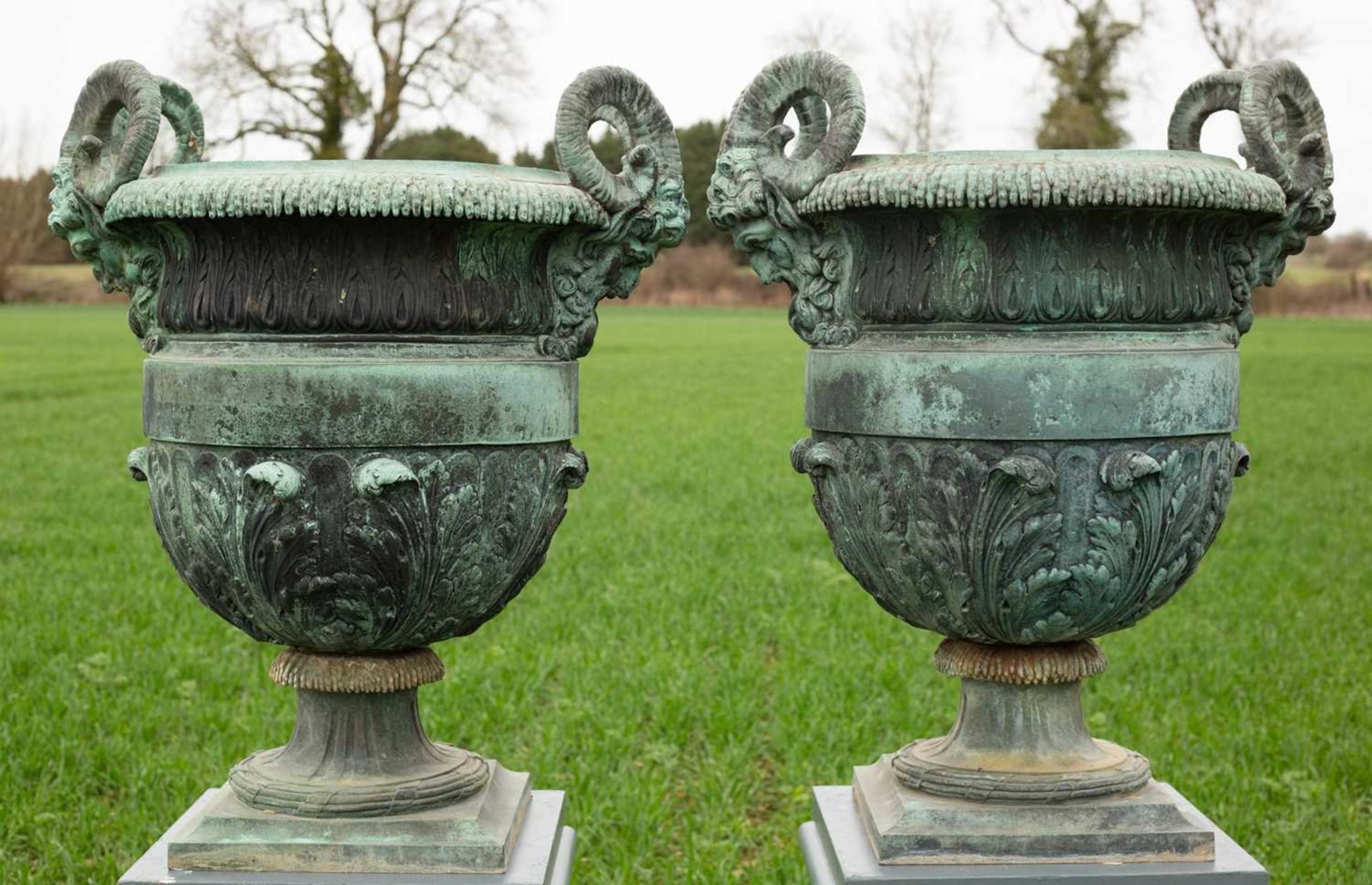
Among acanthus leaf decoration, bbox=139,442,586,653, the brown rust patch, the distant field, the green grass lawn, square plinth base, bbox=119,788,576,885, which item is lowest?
the green grass lawn

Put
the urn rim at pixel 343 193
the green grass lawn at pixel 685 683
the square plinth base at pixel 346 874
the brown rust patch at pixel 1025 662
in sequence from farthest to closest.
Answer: the green grass lawn at pixel 685 683, the brown rust patch at pixel 1025 662, the square plinth base at pixel 346 874, the urn rim at pixel 343 193

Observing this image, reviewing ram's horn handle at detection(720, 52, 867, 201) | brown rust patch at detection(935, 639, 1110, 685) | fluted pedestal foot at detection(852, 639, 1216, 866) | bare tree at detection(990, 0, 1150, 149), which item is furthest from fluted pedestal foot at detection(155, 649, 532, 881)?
bare tree at detection(990, 0, 1150, 149)

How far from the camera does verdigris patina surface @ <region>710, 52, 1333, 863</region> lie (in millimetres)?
2436

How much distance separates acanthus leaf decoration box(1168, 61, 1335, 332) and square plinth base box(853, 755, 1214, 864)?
2.98 ft

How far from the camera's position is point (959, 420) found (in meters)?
2.46

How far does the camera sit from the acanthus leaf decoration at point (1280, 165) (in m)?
2.56

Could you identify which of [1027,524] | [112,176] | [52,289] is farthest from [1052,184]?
[52,289]

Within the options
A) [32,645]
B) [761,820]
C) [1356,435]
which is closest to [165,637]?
[32,645]

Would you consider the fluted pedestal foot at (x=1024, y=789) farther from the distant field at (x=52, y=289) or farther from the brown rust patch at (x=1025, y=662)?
the distant field at (x=52, y=289)

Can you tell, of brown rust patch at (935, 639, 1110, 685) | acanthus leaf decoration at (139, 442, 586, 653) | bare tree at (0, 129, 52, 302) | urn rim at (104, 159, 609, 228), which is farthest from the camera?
bare tree at (0, 129, 52, 302)

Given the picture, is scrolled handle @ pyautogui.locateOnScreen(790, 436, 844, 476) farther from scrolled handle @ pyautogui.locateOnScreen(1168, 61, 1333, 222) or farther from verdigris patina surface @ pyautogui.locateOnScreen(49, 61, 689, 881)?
scrolled handle @ pyautogui.locateOnScreen(1168, 61, 1333, 222)

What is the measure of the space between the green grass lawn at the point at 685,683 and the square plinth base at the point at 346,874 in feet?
2.65

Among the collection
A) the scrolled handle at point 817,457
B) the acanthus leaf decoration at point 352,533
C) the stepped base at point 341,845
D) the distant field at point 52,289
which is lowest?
the stepped base at point 341,845

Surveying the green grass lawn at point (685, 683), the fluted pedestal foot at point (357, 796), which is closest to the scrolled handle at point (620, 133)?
the fluted pedestal foot at point (357, 796)
